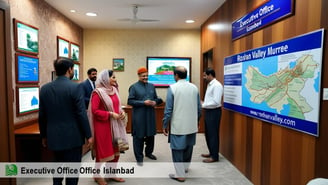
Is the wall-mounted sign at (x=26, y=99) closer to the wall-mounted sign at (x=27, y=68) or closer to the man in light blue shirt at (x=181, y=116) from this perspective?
the wall-mounted sign at (x=27, y=68)

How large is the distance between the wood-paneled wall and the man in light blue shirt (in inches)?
30.5

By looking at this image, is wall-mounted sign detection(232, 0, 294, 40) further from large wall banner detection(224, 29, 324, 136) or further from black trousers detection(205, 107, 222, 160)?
black trousers detection(205, 107, 222, 160)

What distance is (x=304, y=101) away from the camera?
1707mm

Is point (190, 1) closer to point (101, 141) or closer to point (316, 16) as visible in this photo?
point (316, 16)

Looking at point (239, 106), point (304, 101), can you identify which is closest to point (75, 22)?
point (239, 106)

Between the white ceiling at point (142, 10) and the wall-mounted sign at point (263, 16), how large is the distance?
948 millimetres

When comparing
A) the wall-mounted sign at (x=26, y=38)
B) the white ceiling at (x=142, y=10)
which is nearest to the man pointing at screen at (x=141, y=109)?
the white ceiling at (x=142, y=10)

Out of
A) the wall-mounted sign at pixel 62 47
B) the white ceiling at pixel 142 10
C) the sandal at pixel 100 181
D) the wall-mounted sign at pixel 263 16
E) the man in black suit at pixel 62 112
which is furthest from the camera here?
the wall-mounted sign at pixel 62 47

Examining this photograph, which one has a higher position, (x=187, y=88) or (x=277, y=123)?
(x=187, y=88)

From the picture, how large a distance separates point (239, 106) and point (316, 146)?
131cm

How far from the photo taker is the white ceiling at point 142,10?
3.62 metres

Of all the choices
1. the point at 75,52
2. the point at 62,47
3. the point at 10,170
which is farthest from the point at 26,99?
the point at 75,52

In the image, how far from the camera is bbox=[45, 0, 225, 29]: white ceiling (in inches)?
143

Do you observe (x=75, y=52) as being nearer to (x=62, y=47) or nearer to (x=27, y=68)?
(x=62, y=47)
